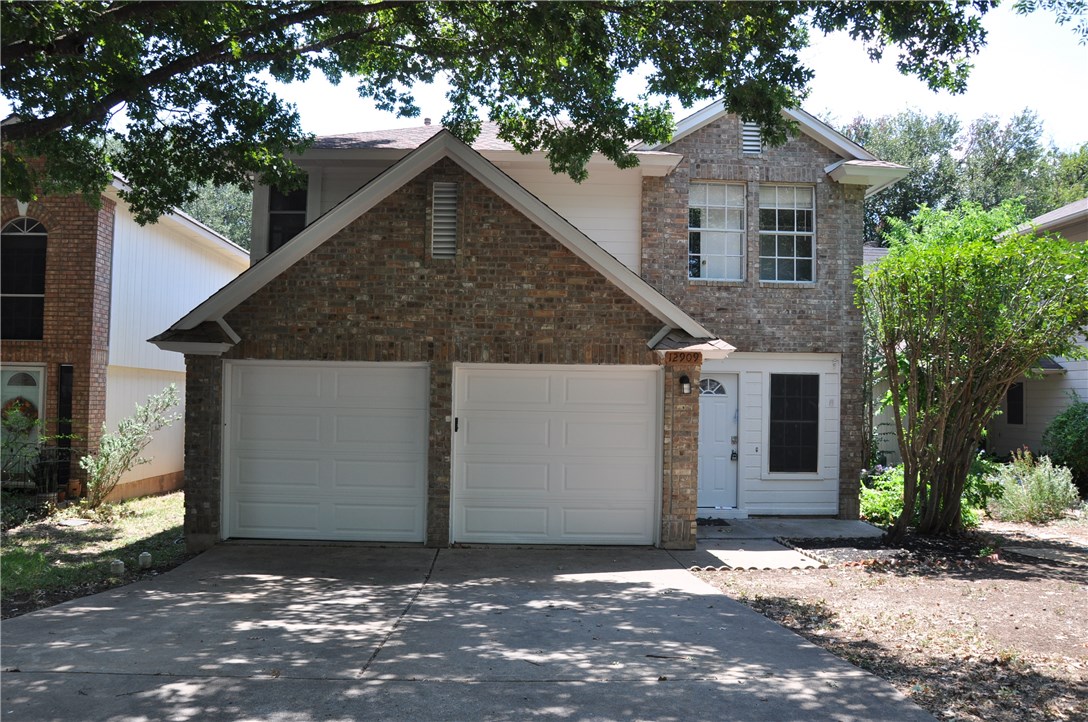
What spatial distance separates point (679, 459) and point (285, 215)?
7.22 metres

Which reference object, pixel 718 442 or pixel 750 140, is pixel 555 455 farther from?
pixel 750 140

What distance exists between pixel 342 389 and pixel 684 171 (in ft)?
21.8

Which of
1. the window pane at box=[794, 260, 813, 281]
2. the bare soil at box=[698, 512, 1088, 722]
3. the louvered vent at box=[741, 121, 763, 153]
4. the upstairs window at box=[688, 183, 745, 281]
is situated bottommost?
the bare soil at box=[698, 512, 1088, 722]

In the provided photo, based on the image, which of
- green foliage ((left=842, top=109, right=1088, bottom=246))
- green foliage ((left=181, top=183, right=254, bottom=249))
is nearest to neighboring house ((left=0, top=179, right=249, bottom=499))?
green foliage ((left=842, top=109, right=1088, bottom=246))

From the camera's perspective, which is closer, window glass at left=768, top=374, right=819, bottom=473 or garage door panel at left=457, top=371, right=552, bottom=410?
garage door panel at left=457, top=371, right=552, bottom=410

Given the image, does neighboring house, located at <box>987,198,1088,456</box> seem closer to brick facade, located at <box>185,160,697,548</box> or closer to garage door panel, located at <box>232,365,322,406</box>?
brick facade, located at <box>185,160,697,548</box>

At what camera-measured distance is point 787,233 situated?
13852mm

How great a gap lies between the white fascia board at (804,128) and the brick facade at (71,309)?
943 centimetres

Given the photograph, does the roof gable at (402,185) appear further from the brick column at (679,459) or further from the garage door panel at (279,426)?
the garage door panel at (279,426)

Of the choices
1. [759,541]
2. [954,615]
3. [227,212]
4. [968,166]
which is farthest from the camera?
[227,212]

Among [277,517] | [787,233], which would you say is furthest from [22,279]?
[787,233]

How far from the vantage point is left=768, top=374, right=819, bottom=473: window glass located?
1368cm

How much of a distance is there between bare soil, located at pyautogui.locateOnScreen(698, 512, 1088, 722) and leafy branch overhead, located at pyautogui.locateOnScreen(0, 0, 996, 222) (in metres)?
5.15

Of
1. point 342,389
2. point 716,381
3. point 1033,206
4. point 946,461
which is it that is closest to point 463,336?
point 342,389
